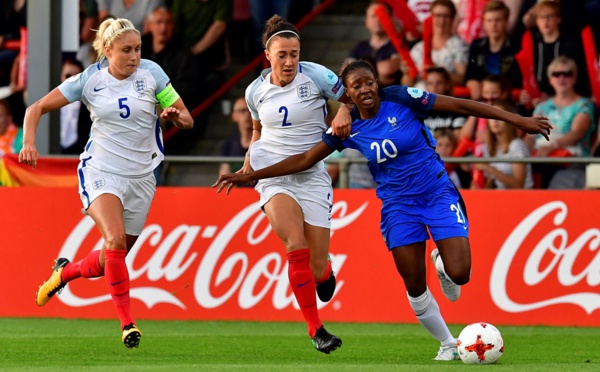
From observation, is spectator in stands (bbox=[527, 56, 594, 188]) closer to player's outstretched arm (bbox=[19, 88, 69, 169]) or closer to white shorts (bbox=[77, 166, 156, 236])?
white shorts (bbox=[77, 166, 156, 236])

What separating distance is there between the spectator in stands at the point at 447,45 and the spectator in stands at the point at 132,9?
3.57 metres

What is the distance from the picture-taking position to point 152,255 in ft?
41.5

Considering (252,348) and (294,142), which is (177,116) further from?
(252,348)

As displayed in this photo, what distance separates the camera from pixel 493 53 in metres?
14.1

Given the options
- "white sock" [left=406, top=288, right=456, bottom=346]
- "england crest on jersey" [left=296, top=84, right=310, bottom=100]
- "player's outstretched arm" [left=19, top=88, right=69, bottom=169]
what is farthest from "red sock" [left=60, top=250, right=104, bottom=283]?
"white sock" [left=406, top=288, right=456, bottom=346]

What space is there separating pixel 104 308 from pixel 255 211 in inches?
70.8

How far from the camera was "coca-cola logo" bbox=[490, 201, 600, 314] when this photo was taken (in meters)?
11.9

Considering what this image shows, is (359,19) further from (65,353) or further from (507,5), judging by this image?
(65,353)

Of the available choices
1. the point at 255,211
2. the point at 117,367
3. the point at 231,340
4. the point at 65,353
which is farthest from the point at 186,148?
the point at 117,367

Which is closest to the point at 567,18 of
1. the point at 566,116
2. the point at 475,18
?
the point at 475,18

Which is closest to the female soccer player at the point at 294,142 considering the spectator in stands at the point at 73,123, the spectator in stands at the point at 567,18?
the spectator in stands at the point at 567,18

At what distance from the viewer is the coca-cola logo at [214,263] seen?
492 inches

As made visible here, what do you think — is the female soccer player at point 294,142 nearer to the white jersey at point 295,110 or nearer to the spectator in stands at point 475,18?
the white jersey at point 295,110

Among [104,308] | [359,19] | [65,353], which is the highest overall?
[359,19]
